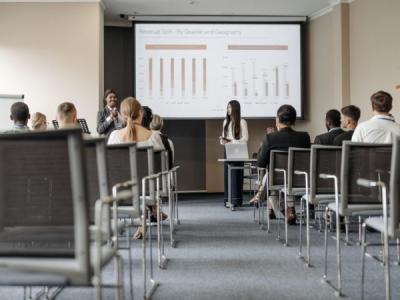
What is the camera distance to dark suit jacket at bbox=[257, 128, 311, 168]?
4566mm

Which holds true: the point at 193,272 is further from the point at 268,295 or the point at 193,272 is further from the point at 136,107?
the point at 136,107

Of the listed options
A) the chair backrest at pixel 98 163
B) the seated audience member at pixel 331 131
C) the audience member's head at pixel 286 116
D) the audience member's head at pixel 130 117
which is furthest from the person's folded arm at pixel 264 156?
the chair backrest at pixel 98 163

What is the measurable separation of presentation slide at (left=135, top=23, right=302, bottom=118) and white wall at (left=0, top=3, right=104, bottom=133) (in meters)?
0.98

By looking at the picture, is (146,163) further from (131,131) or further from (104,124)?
(104,124)

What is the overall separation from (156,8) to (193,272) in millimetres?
5377

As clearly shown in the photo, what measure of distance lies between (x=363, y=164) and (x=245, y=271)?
1.19 metres

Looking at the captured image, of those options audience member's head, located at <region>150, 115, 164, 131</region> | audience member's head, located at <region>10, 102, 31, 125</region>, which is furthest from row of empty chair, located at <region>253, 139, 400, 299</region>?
audience member's head, located at <region>10, 102, 31, 125</region>

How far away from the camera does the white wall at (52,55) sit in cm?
683

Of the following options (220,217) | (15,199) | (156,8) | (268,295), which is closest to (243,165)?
(220,217)

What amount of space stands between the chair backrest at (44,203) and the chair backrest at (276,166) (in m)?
2.87

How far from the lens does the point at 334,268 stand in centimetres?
334

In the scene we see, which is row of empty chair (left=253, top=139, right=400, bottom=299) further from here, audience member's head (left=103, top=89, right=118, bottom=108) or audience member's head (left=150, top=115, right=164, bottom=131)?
audience member's head (left=103, top=89, right=118, bottom=108)

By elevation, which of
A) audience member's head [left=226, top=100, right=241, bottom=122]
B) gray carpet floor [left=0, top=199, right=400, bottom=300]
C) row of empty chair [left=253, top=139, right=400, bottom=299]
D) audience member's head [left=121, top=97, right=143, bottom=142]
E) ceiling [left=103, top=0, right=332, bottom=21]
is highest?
ceiling [left=103, top=0, right=332, bottom=21]

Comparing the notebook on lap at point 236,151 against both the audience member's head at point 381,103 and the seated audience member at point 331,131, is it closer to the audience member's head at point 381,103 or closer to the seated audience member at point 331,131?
the seated audience member at point 331,131
